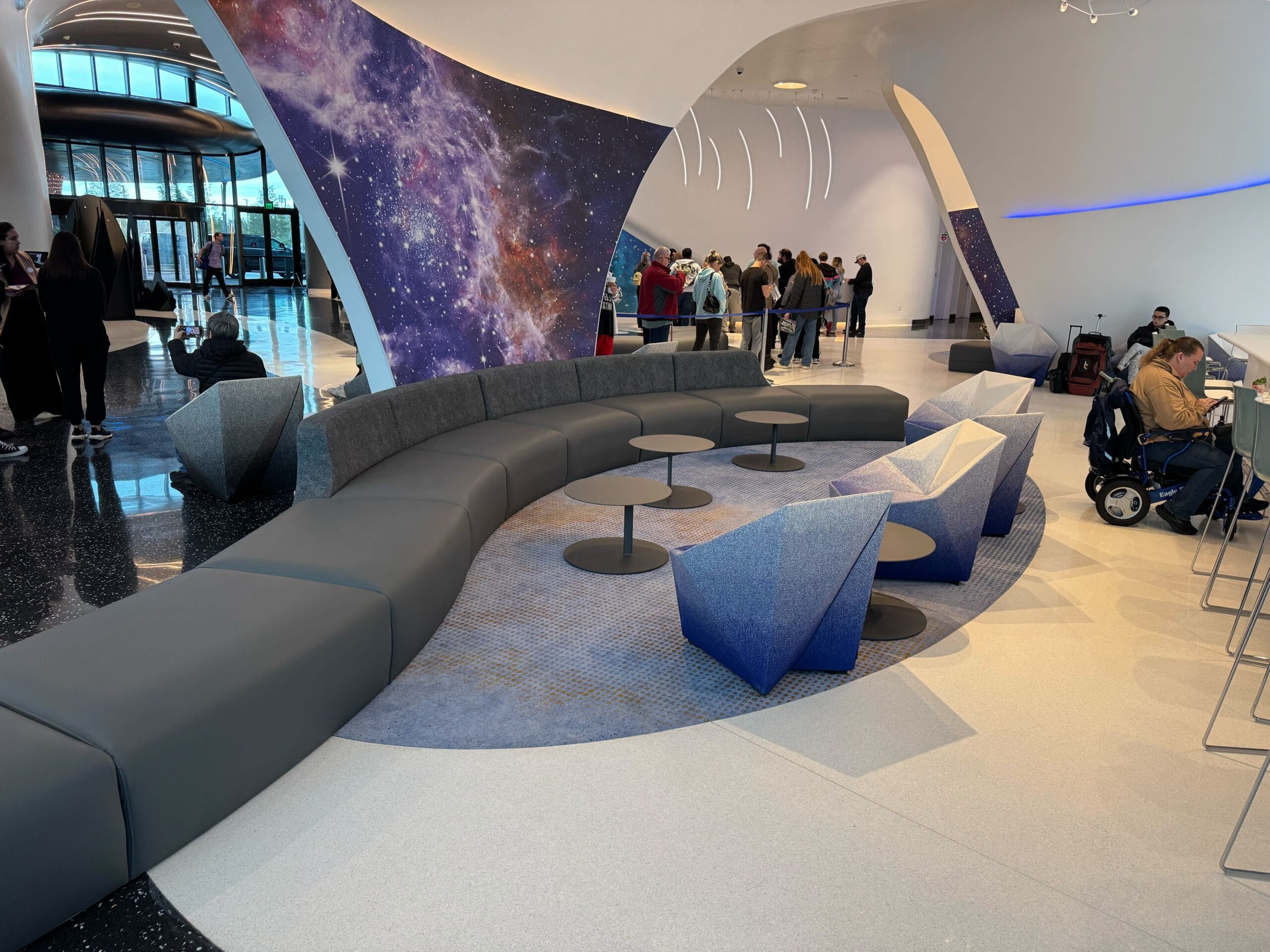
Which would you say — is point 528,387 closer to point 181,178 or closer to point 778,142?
point 778,142

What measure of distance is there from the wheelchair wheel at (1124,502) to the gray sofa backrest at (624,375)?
11.0 ft

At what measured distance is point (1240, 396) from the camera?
409 centimetres

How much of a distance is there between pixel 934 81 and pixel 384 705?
37.5 feet

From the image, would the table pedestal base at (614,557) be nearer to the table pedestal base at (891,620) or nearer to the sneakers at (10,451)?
the table pedestal base at (891,620)

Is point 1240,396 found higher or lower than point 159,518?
higher

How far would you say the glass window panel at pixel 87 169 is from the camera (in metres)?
21.5

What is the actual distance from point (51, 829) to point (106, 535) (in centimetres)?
300

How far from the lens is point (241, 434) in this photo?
490cm

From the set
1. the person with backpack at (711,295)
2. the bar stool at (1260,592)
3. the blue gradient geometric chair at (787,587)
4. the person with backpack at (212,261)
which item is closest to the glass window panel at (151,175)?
the person with backpack at (212,261)

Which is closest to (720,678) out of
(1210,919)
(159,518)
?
(1210,919)

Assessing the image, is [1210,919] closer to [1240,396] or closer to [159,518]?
[1240,396]

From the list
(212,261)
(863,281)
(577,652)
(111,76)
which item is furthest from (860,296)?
(111,76)

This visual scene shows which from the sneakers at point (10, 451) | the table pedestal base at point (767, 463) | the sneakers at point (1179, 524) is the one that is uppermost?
the sneakers at point (1179, 524)

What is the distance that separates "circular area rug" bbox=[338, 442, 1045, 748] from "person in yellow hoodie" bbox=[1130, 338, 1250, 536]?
36.1 inches
